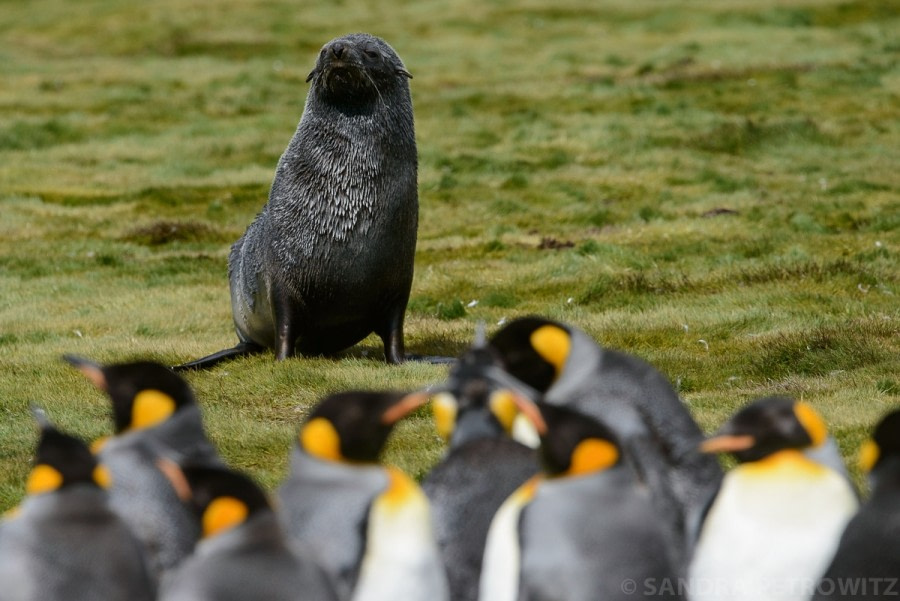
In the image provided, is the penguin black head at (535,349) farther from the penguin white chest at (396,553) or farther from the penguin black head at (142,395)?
the penguin black head at (142,395)

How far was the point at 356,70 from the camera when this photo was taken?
11.6m

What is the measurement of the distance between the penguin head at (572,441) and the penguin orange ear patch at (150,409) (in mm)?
1581

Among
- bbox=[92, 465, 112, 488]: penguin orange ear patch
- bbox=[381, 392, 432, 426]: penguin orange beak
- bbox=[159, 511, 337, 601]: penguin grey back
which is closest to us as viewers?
bbox=[159, 511, 337, 601]: penguin grey back


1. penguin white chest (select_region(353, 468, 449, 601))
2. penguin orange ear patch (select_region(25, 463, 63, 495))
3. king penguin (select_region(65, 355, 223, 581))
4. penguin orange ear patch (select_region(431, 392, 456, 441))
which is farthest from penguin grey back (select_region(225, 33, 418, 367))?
penguin orange ear patch (select_region(25, 463, 63, 495))

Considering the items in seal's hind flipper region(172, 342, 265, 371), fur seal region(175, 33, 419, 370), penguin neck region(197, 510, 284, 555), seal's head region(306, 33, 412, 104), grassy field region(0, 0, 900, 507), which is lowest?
grassy field region(0, 0, 900, 507)

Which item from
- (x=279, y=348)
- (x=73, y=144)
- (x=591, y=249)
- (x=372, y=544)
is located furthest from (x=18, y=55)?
(x=372, y=544)

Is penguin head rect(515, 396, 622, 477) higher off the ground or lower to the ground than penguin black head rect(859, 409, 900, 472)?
higher

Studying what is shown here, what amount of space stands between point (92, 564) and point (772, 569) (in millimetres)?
2565

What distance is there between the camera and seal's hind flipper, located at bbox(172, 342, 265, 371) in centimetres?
1121

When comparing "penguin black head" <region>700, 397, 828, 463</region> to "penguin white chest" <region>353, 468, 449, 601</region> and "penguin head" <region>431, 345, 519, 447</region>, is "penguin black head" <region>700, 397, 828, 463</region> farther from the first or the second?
"penguin white chest" <region>353, 468, 449, 601</region>

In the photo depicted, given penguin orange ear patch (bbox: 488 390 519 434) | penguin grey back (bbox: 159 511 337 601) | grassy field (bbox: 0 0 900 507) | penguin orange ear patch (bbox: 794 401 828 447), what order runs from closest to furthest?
penguin grey back (bbox: 159 511 337 601), penguin orange ear patch (bbox: 794 401 828 447), penguin orange ear patch (bbox: 488 390 519 434), grassy field (bbox: 0 0 900 507)

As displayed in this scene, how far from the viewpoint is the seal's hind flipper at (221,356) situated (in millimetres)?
11211

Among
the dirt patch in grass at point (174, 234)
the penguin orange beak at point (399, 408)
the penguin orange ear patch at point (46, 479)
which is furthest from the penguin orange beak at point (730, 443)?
the dirt patch in grass at point (174, 234)

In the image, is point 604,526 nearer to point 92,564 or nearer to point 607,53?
point 92,564
